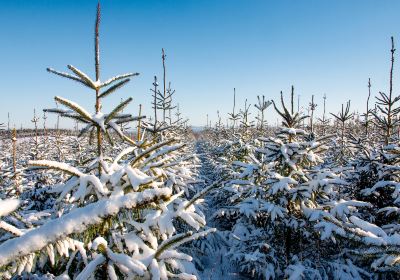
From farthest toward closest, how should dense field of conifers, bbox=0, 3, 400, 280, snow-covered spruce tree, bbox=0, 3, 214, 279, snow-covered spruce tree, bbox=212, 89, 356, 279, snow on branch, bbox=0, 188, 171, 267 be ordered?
snow-covered spruce tree, bbox=212, 89, 356, 279 → dense field of conifers, bbox=0, 3, 400, 280 → snow-covered spruce tree, bbox=0, 3, 214, 279 → snow on branch, bbox=0, 188, 171, 267

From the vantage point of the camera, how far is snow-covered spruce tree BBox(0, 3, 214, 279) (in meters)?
1.31

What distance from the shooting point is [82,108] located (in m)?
3.01

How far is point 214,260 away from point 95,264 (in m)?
6.35

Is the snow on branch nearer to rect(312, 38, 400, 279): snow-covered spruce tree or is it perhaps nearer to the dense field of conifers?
the dense field of conifers

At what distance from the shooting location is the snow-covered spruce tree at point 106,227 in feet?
4.31

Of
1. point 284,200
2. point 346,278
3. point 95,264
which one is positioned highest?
point 95,264

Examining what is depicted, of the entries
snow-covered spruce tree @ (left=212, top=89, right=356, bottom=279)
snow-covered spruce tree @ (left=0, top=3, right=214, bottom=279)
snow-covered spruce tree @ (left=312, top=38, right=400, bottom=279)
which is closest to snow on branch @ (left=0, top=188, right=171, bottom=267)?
snow-covered spruce tree @ (left=0, top=3, right=214, bottom=279)

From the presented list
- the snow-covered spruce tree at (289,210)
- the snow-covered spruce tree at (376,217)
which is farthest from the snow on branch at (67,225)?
the snow-covered spruce tree at (289,210)

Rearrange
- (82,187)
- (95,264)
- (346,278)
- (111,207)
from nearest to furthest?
(111,207)
(95,264)
(82,187)
(346,278)

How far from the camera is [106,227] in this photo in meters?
2.65

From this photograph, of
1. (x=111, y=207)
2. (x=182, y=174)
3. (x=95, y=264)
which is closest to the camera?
(x=111, y=207)

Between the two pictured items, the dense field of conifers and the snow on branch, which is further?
the dense field of conifers

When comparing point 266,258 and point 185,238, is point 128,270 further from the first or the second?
point 266,258

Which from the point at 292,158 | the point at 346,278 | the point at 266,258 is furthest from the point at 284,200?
the point at 346,278
